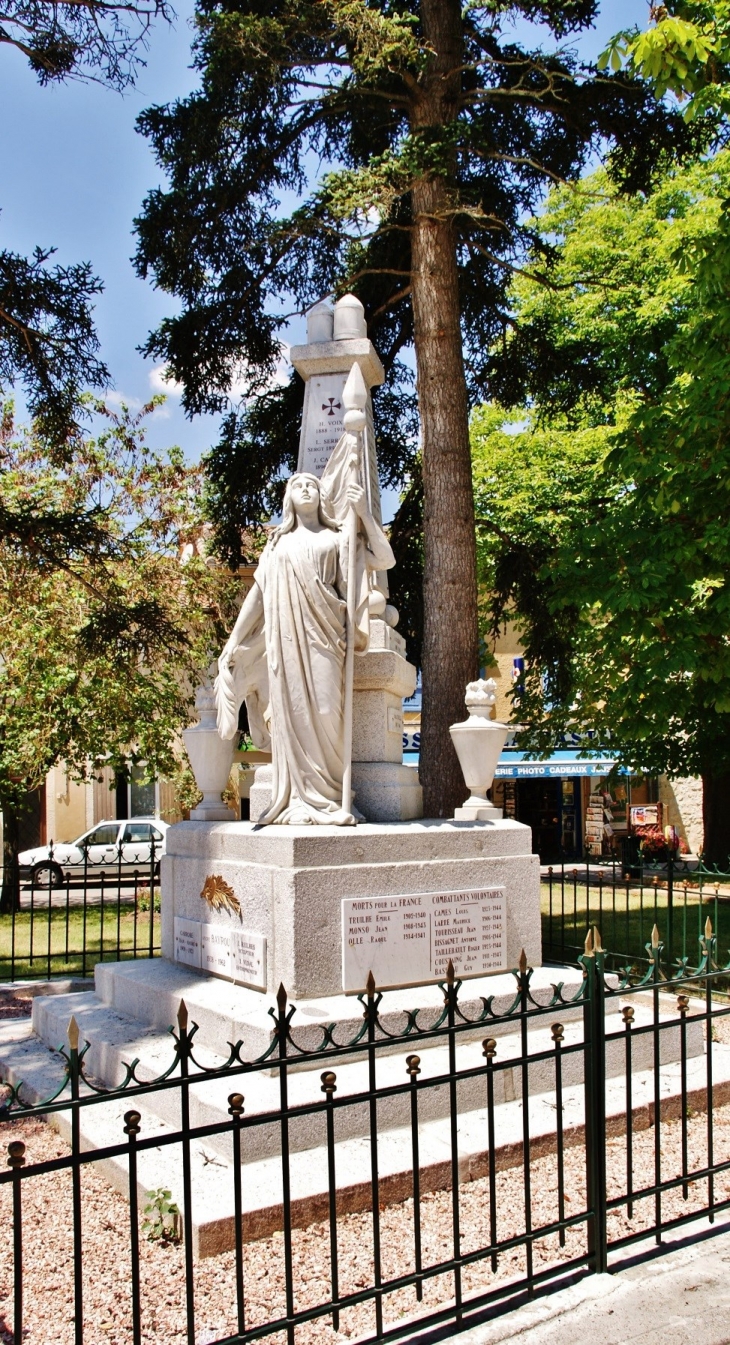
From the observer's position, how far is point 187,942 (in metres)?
6.35

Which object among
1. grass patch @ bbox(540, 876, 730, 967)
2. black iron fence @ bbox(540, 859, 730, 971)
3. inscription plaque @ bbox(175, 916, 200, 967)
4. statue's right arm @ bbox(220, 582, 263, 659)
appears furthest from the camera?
grass patch @ bbox(540, 876, 730, 967)

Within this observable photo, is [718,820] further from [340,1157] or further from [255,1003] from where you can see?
[340,1157]

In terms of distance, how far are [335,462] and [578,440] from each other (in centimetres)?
1284

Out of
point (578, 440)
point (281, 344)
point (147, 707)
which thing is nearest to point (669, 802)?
point (578, 440)

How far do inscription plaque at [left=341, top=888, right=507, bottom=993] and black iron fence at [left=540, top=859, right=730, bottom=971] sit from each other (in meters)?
1.59

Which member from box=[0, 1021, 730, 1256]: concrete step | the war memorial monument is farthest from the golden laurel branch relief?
box=[0, 1021, 730, 1256]: concrete step

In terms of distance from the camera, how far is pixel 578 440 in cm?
1872

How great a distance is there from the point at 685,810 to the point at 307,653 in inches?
943

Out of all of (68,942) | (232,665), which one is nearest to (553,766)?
(68,942)

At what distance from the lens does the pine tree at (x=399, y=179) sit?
10273 mm

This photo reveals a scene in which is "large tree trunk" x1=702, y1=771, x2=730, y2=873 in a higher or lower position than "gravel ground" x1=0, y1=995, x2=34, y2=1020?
higher

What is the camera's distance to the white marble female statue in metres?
5.90

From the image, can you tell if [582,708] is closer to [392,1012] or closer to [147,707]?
[147,707]

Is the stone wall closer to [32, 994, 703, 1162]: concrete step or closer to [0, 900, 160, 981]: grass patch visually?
[0, 900, 160, 981]: grass patch
